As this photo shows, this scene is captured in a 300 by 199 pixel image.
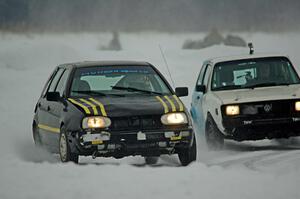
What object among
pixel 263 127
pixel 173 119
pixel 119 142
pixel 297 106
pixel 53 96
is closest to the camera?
pixel 119 142

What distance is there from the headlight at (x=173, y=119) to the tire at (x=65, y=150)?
1.11m

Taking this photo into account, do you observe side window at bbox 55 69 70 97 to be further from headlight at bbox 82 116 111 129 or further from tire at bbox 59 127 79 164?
headlight at bbox 82 116 111 129

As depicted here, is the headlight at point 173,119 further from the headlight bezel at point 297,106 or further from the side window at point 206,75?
the side window at point 206,75

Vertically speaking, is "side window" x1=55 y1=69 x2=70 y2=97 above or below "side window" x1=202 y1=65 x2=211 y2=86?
above

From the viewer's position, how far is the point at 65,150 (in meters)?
12.8

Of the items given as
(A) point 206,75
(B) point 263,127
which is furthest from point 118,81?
(A) point 206,75

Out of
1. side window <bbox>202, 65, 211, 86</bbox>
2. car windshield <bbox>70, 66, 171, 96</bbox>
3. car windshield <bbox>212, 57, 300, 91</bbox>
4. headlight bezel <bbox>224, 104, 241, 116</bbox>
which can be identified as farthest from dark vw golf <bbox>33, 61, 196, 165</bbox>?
side window <bbox>202, 65, 211, 86</bbox>

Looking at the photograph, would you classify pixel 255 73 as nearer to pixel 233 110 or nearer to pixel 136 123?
pixel 233 110

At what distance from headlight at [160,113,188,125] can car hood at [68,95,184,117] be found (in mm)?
59

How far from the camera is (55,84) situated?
1457 centimetres

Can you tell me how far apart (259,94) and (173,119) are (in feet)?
9.85

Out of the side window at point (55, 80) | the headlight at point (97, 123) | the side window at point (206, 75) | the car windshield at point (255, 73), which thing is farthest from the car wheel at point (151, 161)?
the side window at point (206, 75)

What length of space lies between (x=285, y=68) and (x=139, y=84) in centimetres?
340

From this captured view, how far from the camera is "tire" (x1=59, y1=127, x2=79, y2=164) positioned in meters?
12.6
